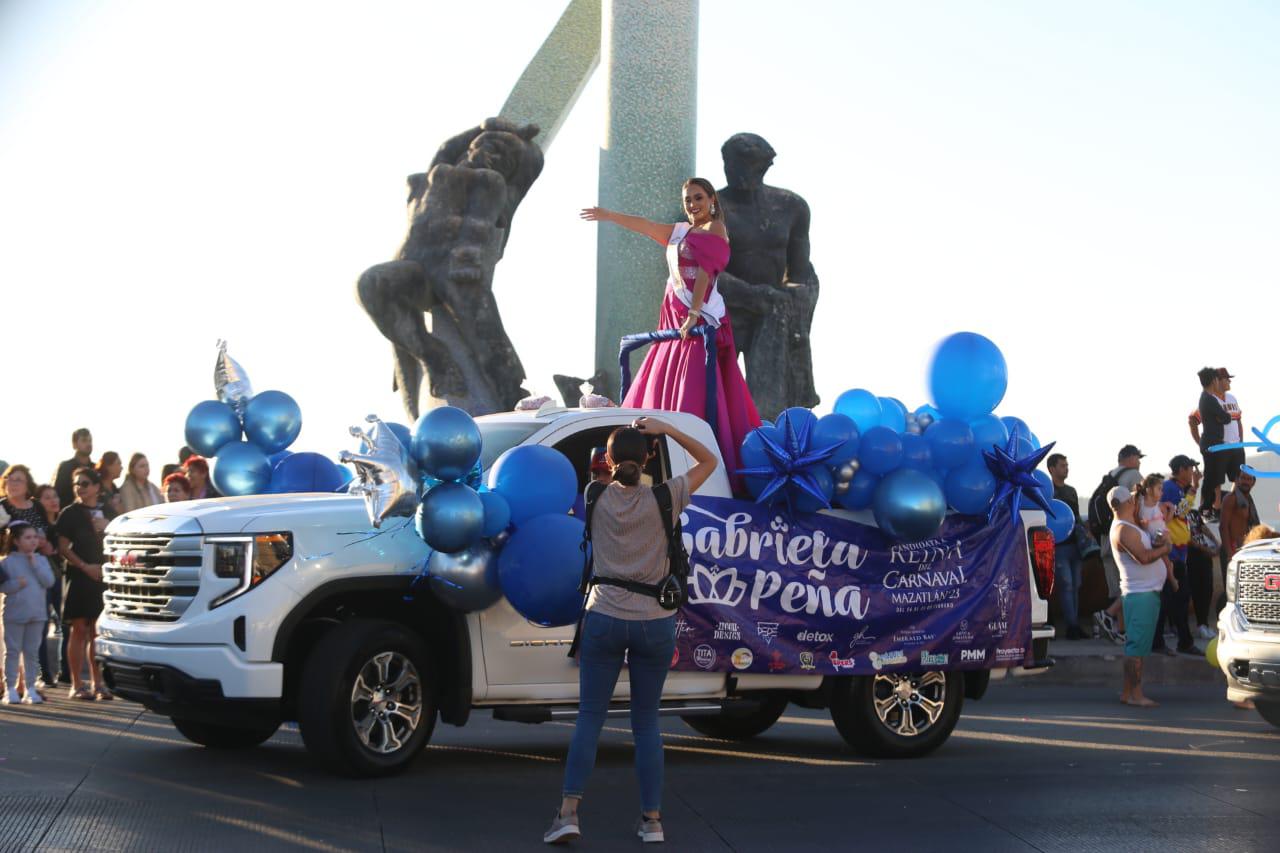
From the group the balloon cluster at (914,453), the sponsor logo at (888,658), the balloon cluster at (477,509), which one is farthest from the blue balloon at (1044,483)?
the balloon cluster at (477,509)

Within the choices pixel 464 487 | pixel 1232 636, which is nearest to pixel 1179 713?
pixel 1232 636

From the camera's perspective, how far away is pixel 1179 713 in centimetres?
1270

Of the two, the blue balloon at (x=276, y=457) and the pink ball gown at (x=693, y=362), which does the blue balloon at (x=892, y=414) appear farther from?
the blue balloon at (x=276, y=457)

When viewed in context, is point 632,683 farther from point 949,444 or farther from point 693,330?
point 693,330

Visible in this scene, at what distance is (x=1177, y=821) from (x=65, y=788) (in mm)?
5290

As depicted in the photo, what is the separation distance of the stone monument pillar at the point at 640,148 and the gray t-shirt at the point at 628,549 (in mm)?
10262

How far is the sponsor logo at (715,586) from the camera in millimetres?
9078

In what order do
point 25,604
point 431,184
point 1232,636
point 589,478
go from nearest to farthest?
point 589,478 < point 1232,636 < point 25,604 < point 431,184

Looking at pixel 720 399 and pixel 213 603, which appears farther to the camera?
pixel 720 399

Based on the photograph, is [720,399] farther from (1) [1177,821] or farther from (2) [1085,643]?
(2) [1085,643]

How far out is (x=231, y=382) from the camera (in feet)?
35.7

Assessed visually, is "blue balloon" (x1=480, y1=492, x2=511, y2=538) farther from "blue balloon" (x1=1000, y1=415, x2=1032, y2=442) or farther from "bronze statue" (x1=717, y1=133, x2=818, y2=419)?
"bronze statue" (x1=717, y1=133, x2=818, y2=419)

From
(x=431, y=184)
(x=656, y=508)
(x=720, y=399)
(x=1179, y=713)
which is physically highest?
(x=431, y=184)

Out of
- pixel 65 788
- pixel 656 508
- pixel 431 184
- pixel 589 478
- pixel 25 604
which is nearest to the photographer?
pixel 656 508
